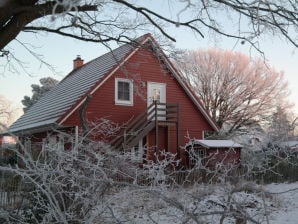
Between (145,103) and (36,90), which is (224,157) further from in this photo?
(36,90)

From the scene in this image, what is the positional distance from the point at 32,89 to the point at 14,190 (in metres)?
32.0

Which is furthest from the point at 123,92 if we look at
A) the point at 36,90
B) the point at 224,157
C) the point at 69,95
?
the point at 36,90

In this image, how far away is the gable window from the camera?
19.1 metres

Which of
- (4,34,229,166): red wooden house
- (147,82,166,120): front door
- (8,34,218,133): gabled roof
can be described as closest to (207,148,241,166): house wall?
(4,34,229,166): red wooden house

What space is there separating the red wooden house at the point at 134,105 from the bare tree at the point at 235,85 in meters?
17.0

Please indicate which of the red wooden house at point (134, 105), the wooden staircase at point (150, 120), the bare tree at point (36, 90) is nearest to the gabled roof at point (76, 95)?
the red wooden house at point (134, 105)

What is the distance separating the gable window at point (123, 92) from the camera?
19.1m

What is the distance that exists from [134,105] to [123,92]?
865mm

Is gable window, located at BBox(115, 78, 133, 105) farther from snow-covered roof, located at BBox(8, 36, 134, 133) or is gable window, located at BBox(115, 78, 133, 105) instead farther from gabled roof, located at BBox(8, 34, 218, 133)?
snow-covered roof, located at BBox(8, 36, 134, 133)

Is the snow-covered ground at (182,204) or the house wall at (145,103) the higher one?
the house wall at (145,103)

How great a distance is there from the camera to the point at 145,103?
20.2 metres

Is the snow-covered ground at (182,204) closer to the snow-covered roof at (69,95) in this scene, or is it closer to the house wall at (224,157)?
the house wall at (224,157)

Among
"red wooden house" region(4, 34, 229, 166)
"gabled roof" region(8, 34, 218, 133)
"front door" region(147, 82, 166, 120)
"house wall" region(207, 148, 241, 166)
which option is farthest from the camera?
"front door" region(147, 82, 166, 120)

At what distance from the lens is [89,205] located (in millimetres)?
3457
